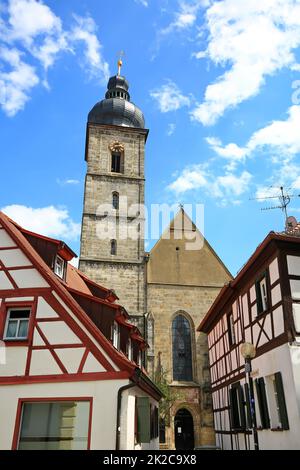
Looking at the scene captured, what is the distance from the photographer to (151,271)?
2730cm

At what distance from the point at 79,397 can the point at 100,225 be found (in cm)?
1933

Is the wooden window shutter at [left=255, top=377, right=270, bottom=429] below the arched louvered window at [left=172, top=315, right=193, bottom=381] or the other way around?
below

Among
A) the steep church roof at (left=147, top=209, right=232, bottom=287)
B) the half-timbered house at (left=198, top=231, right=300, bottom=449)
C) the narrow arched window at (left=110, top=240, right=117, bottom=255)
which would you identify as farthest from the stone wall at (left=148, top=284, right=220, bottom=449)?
the half-timbered house at (left=198, top=231, right=300, bottom=449)

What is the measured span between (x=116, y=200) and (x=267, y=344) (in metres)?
19.9

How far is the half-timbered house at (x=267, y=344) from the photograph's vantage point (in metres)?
10.2

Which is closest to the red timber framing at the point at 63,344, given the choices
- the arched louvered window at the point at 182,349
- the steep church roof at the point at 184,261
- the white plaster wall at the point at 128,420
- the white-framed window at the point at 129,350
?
the white plaster wall at the point at 128,420

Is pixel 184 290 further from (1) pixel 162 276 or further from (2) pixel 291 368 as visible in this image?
(2) pixel 291 368

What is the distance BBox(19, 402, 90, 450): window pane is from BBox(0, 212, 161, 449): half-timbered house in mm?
21

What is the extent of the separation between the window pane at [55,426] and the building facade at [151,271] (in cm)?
1453

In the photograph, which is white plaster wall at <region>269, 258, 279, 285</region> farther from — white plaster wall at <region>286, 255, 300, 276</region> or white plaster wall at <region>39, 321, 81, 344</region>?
white plaster wall at <region>39, 321, 81, 344</region>

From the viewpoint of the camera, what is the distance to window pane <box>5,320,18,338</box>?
11.0m

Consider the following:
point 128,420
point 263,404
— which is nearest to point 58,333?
point 128,420

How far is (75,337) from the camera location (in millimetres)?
10477

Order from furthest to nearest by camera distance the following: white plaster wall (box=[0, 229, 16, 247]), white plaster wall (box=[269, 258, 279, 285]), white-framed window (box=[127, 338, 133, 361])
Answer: white-framed window (box=[127, 338, 133, 361]) → white plaster wall (box=[0, 229, 16, 247]) → white plaster wall (box=[269, 258, 279, 285])
